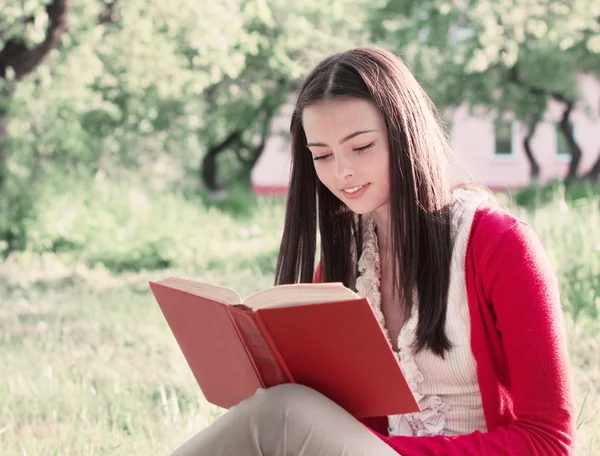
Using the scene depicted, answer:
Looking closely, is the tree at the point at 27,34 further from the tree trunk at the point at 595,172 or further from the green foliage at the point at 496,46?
the tree trunk at the point at 595,172

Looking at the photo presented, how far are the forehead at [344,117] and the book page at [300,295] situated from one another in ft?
1.81

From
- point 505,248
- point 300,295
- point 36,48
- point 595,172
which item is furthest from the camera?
point 595,172

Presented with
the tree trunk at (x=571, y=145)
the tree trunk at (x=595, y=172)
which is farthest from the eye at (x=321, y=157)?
the tree trunk at (x=595, y=172)

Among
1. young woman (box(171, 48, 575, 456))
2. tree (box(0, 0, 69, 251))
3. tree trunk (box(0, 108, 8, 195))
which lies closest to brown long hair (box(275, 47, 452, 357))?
young woman (box(171, 48, 575, 456))

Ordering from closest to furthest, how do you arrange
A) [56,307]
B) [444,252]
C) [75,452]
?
[444,252] < [75,452] < [56,307]

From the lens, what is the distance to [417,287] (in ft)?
6.68

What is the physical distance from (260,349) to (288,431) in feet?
0.63

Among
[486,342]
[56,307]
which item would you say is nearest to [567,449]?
[486,342]

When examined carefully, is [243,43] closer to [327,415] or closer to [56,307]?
[56,307]

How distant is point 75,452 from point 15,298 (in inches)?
Result: 162

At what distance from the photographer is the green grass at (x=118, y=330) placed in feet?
10.6

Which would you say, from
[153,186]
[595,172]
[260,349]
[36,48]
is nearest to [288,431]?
[260,349]

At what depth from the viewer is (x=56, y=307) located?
20.7ft

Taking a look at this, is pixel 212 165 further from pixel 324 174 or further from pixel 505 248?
pixel 505 248
